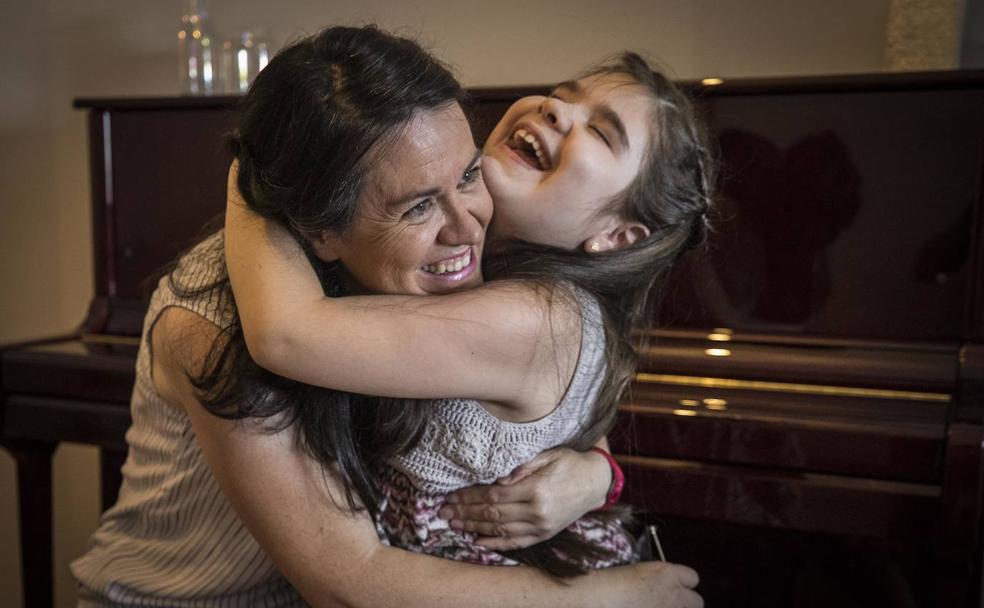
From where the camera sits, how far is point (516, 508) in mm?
959

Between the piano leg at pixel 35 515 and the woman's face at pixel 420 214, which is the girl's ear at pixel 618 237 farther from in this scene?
the piano leg at pixel 35 515

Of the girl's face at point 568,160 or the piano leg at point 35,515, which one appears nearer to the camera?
the girl's face at point 568,160

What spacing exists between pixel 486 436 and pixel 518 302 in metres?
0.13

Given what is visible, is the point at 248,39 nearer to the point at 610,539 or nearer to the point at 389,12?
the point at 389,12

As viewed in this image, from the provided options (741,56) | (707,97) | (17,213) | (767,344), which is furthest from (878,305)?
(17,213)

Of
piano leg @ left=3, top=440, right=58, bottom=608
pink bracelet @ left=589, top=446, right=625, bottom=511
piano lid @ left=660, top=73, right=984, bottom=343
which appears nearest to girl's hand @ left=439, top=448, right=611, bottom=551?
pink bracelet @ left=589, top=446, right=625, bottom=511

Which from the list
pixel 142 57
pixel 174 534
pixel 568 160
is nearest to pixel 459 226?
pixel 568 160

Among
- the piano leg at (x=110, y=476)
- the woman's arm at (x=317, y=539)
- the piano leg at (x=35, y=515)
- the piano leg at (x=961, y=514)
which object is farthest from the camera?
the piano leg at (x=110, y=476)

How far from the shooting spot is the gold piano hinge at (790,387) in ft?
5.30

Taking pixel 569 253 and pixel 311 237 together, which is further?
pixel 569 253

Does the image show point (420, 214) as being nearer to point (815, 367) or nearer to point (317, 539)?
point (317, 539)

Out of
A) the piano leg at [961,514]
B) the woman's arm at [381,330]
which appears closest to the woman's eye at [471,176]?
the woman's arm at [381,330]

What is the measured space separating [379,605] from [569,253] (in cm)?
39

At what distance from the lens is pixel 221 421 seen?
910mm
